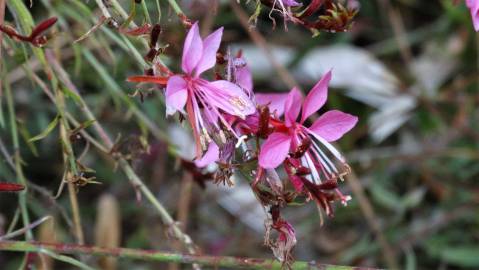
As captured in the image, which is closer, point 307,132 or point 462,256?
point 307,132

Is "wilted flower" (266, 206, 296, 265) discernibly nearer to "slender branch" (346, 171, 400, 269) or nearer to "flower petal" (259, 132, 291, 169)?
"flower petal" (259, 132, 291, 169)

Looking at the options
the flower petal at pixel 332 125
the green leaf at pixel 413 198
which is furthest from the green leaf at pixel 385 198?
the flower petal at pixel 332 125

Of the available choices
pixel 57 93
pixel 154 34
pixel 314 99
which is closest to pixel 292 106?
pixel 314 99

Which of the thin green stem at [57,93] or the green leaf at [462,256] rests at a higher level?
the thin green stem at [57,93]

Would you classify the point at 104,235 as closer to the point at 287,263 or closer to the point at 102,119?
the point at 102,119

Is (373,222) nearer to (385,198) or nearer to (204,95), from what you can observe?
(385,198)

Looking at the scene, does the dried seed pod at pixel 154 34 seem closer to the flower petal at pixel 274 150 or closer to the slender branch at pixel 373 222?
the flower petal at pixel 274 150

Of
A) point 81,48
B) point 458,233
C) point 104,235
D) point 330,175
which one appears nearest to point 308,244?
point 458,233

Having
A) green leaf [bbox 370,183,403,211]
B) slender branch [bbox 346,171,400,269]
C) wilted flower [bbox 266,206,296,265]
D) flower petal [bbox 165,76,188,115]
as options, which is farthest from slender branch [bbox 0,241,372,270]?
green leaf [bbox 370,183,403,211]
